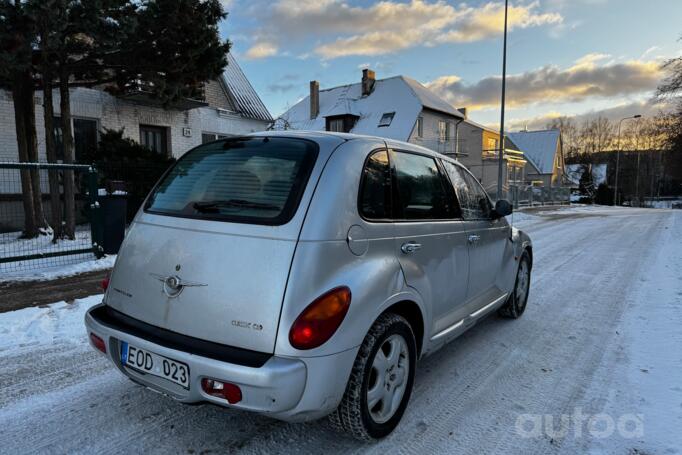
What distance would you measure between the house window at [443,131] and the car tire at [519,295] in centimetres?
3066

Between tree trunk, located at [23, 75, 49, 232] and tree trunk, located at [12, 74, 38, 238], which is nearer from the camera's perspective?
tree trunk, located at [12, 74, 38, 238]

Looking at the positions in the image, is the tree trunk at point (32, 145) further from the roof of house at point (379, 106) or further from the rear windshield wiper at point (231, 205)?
the roof of house at point (379, 106)

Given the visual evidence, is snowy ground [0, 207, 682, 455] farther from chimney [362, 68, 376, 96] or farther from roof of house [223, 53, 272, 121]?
chimney [362, 68, 376, 96]

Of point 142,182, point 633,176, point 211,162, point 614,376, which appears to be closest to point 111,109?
point 142,182

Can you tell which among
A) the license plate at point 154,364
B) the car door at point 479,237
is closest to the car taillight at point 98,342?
the license plate at point 154,364

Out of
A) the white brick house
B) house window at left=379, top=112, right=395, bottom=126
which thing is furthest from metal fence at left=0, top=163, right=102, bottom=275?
house window at left=379, top=112, right=395, bottom=126

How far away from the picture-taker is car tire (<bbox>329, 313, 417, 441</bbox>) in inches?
98.3

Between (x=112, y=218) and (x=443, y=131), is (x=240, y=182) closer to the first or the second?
(x=112, y=218)

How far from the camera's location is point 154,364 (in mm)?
2453

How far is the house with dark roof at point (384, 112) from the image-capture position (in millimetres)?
31812

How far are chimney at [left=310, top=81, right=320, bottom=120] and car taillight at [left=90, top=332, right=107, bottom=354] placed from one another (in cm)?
3451

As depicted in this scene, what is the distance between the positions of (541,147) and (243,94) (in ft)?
154

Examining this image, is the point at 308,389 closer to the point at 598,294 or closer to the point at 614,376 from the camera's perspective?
the point at 614,376

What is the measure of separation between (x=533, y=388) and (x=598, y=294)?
3.54 meters
